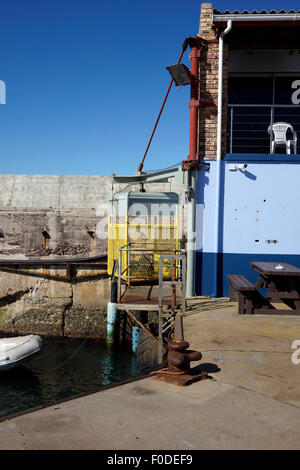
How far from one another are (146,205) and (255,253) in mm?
3587

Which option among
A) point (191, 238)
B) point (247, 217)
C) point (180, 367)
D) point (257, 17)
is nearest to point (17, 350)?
point (191, 238)

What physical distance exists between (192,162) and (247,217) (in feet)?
7.09

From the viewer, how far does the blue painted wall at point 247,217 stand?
35.6 feet

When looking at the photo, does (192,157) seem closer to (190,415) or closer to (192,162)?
(192,162)

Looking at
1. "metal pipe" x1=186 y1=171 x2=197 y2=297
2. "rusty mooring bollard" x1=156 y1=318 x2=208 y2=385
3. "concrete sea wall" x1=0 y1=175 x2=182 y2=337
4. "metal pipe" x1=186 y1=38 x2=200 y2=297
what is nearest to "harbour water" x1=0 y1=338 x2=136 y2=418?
"concrete sea wall" x1=0 y1=175 x2=182 y2=337

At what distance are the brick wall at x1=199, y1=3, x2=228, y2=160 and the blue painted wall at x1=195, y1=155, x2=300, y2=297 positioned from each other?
1.80ft

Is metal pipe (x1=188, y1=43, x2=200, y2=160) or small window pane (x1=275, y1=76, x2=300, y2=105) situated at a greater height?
small window pane (x1=275, y1=76, x2=300, y2=105)

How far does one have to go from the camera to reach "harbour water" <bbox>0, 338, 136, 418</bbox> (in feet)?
32.1

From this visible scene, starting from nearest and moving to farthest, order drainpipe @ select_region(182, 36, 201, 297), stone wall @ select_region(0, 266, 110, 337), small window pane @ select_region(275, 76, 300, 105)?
drainpipe @ select_region(182, 36, 201, 297)
small window pane @ select_region(275, 76, 300, 105)
stone wall @ select_region(0, 266, 110, 337)

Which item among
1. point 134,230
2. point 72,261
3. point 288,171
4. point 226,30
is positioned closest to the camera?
point 226,30

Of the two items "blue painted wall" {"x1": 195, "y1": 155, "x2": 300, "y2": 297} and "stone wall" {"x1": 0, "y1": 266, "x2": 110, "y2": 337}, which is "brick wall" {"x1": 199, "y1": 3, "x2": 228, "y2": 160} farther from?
"stone wall" {"x1": 0, "y1": 266, "x2": 110, "y2": 337}
